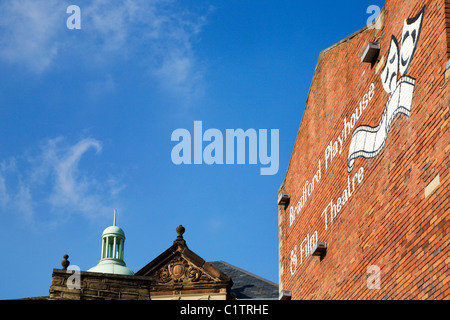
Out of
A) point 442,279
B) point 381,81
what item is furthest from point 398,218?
point 381,81

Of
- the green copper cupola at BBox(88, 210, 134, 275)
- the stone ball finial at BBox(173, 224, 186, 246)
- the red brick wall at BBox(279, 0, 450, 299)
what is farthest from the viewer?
the green copper cupola at BBox(88, 210, 134, 275)

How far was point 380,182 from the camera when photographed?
15469mm

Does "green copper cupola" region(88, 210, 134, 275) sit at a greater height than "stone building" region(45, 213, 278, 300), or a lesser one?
greater

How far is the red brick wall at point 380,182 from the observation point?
13.0 meters

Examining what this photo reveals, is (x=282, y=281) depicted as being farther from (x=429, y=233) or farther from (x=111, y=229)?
(x=111, y=229)

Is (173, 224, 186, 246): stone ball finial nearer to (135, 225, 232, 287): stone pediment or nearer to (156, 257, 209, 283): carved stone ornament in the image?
(135, 225, 232, 287): stone pediment

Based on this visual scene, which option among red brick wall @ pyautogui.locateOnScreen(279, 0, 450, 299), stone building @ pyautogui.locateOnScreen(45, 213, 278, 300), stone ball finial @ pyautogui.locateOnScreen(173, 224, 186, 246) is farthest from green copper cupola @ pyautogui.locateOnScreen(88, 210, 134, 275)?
red brick wall @ pyautogui.locateOnScreen(279, 0, 450, 299)

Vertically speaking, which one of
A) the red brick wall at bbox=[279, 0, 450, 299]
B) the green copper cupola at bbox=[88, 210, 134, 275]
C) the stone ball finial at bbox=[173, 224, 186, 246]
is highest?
the green copper cupola at bbox=[88, 210, 134, 275]

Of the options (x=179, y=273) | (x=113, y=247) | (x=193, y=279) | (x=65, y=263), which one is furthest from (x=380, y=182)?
(x=113, y=247)

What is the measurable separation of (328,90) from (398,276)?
730 centimetres

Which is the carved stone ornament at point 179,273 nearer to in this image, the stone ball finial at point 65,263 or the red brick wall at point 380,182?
the stone ball finial at point 65,263

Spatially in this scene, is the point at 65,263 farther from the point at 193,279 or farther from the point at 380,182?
the point at 380,182

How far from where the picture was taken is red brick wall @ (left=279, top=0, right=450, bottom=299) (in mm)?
12977
